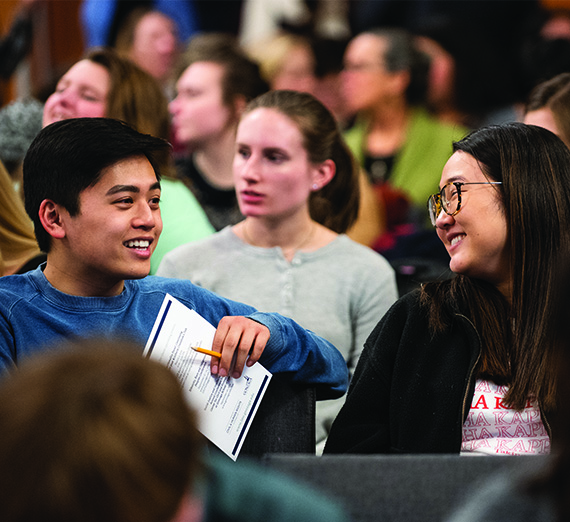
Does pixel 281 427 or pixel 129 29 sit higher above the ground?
pixel 129 29

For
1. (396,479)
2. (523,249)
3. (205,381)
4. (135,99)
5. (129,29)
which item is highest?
(129,29)

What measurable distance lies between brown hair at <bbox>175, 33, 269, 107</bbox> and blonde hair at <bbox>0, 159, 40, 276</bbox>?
5.61 ft

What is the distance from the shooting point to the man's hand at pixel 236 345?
1707 millimetres

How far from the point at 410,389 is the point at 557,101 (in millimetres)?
1328

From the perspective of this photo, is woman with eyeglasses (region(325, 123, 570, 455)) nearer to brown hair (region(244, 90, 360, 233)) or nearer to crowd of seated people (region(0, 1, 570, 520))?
crowd of seated people (region(0, 1, 570, 520))

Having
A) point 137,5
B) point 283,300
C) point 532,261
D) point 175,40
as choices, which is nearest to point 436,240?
point 283,300

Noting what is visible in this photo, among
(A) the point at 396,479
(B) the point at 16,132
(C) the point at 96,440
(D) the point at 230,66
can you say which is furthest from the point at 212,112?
(C) the point at 96,440

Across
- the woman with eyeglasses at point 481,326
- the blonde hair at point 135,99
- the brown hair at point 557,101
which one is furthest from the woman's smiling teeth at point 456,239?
the blonde hair at point 135,99

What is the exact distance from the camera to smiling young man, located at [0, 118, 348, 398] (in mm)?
1742

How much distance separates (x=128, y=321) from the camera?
1.81 meters

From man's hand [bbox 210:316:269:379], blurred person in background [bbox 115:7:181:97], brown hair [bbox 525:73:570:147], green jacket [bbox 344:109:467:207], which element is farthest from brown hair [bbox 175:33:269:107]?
man's hand [bbox 210:316:269:379]

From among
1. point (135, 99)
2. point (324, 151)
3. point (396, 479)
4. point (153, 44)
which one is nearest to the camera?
point (396, 479)

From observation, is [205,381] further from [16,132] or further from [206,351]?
[16,132]

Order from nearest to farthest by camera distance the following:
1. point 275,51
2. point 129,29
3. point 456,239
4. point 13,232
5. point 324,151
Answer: point 456,239 → point 13,232 → point 324,151 → point 275,51 → point 129,29
